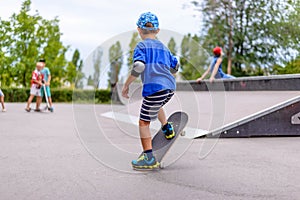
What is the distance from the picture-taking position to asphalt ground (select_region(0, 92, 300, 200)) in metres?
3.67

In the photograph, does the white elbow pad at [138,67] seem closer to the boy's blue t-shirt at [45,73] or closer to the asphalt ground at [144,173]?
the asphalt ground at [144,173]

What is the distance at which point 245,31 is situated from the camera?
114 feet

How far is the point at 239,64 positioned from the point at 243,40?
6.88 ft

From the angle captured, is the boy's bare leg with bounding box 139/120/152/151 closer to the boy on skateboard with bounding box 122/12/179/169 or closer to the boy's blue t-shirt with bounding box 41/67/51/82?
the boy on skateboard with bounding box 122/12/179/169

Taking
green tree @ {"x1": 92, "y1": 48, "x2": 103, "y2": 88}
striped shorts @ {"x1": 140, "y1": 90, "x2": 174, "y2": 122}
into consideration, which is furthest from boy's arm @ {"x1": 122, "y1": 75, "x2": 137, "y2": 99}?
green tree @ {"x1": 92, "y1": 48, "x2": 103, "y2": 88}

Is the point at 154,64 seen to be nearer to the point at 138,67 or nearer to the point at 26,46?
the point at 138,67

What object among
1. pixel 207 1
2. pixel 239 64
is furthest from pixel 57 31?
pixel 239 64

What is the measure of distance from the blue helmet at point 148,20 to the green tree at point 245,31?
29141mm

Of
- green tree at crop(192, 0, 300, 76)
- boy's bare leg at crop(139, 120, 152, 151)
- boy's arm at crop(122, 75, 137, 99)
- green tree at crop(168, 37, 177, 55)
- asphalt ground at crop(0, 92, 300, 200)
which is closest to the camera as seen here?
asphalt ground at crop(0, 92, 300, 200)

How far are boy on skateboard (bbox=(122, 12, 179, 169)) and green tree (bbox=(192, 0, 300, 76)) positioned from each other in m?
29.1

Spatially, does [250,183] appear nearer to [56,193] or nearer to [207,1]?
[56,193]

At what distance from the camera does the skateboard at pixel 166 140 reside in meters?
4.82

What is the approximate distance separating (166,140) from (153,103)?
60cm

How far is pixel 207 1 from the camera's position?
36.3m
